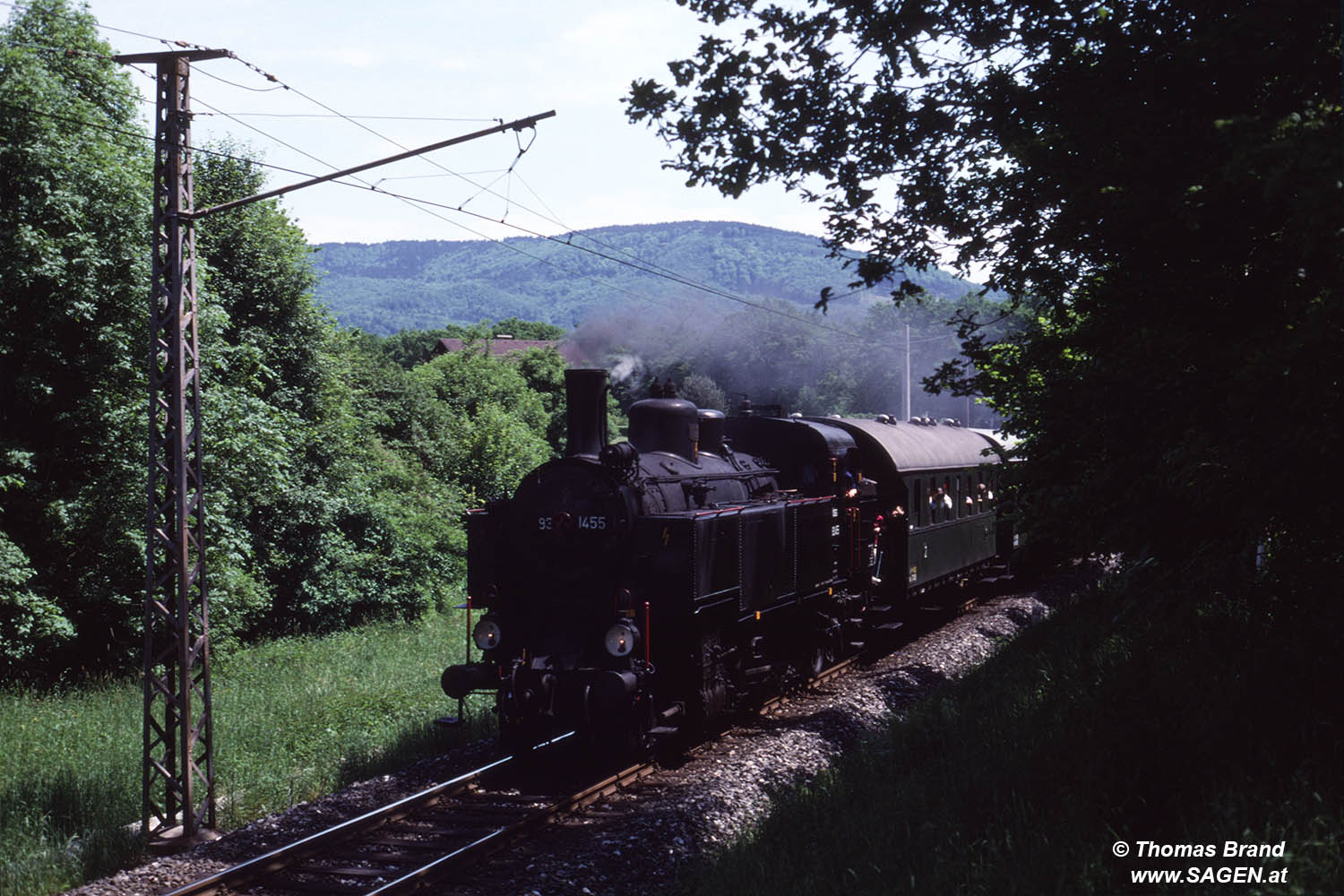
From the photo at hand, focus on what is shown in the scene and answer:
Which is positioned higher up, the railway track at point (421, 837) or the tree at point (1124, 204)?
the tree at point (1124, 204)

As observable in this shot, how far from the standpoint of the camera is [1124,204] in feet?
22.5

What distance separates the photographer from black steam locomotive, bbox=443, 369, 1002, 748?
9953 millimetres

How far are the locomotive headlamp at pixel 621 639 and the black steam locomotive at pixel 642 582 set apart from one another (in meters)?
0.01

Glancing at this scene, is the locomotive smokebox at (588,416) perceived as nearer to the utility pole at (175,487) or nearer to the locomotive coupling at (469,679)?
the locomotive coupling at (469,679)

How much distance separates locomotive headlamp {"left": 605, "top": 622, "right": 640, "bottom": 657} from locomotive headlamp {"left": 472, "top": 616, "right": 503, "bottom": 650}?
4.84 ft

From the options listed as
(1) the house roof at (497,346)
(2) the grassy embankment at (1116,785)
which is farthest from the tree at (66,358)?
(1) the house roof at (497,346)

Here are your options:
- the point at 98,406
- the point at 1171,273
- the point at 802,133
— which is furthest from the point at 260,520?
the point at 1171,273

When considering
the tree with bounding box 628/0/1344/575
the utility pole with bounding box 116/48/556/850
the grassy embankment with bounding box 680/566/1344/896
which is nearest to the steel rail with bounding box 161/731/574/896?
the utility pole with bounding box 116/48/556/850

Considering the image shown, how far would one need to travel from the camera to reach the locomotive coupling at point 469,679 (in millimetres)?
10352

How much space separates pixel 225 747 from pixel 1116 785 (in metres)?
9.60

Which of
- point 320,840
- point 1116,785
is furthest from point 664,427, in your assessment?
point 1116,785

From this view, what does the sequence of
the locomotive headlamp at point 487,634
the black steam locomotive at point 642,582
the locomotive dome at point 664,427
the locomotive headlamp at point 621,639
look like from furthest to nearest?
the locomotive dome at point 664,427 → the locomotive headlamp at point 487,634 → the black steam locomotive at point 642,582 → the locomotive headlamp at point 621,639

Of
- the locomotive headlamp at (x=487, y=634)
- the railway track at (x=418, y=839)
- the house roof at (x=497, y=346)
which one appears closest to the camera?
the railway track at (x=418, y=839)

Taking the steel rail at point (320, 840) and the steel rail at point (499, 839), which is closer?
the steel rail at point (499, 839)
